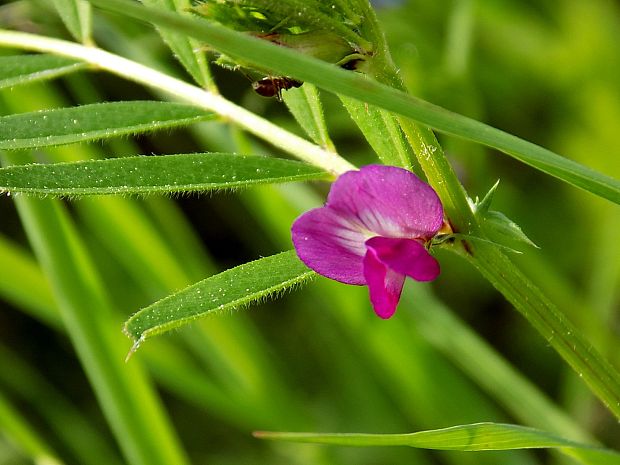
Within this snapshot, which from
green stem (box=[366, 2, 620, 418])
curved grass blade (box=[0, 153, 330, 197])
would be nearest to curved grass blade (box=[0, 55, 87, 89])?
curved grass blade (box=[0, 153, 330, 197])

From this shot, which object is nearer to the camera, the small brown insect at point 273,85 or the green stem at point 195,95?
the small brown insect at point 273,85

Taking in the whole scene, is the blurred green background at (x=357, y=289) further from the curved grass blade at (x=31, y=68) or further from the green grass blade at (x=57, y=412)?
the curved grass blade at (x=31, y=68)

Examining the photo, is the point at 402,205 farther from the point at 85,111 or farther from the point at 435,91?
the point at 435,91

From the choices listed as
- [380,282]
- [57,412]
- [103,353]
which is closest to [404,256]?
[380,282]

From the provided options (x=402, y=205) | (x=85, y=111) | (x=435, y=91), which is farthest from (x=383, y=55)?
(x=435, y=91)

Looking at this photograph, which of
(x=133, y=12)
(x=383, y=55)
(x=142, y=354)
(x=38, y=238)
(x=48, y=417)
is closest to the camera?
(x=133, y=12)

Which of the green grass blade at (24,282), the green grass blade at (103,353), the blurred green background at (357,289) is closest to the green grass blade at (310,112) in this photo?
the green grass blade at (103,353)

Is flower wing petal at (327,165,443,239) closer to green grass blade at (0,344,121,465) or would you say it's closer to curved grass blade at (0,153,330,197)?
curved grass blade at (0,153,330,197)
